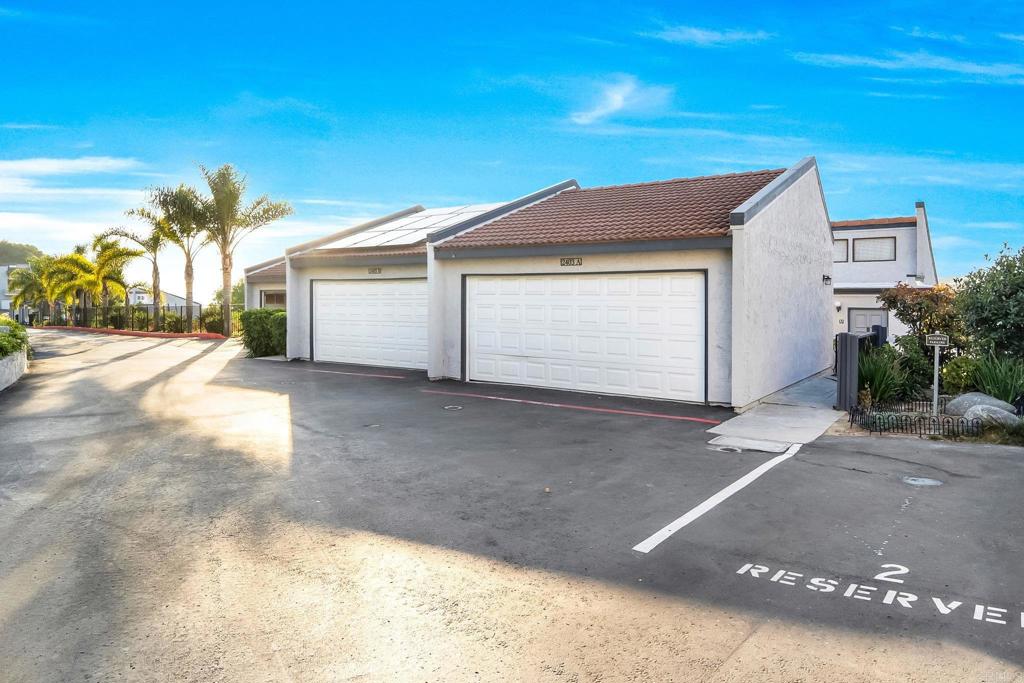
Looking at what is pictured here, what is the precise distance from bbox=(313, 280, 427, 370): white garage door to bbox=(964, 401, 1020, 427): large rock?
12.1 metres

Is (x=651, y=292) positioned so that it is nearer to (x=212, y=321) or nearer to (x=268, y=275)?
(x=212, y=321)

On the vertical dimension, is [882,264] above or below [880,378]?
above

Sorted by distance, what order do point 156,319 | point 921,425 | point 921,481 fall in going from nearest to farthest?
point 921,481, point 921,425, point 156,319

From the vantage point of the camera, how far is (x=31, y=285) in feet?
160

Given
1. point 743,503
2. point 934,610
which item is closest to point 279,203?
point 743,503

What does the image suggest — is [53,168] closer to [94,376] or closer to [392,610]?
[94,376]

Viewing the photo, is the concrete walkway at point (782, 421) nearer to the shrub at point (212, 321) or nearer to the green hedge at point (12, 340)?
the green hedge at point (12, 340)

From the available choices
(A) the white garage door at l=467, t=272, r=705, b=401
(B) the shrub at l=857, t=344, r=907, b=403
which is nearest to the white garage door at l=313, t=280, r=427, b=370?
(A) the white garage door at l=467, t=272, r=705, b=401

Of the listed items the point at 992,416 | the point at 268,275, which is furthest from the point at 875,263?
the point at 268,275

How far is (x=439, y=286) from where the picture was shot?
53.3ft

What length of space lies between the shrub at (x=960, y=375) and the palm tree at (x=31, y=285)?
52364 millimetres

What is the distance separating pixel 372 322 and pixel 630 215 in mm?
7966

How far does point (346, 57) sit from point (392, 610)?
21448 mm

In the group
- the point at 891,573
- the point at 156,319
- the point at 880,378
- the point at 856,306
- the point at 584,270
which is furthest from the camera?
the point at 156,319
